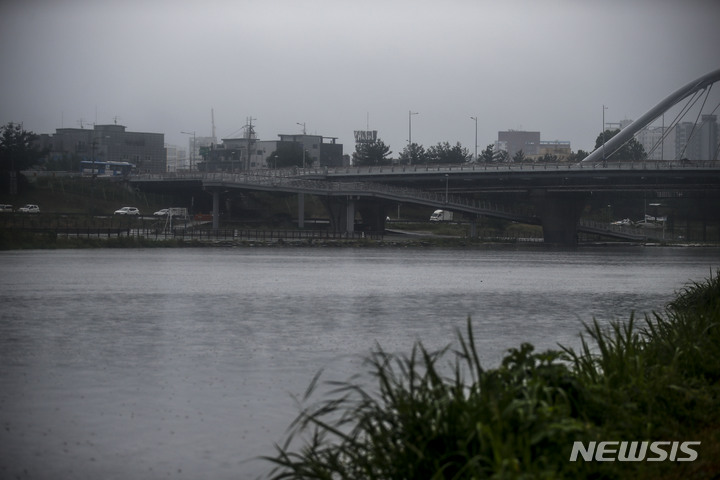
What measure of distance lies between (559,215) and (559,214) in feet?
0.58

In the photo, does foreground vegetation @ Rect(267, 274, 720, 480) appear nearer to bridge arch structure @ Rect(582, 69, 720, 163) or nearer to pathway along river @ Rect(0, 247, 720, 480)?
pathway along river @ Rect(0, 247, 720, 480)

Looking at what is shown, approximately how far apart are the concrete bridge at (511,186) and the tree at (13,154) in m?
24.5

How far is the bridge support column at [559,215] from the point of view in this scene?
124188mm

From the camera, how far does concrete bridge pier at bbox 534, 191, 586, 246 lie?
124062 millimetres

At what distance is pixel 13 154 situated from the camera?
459 feet

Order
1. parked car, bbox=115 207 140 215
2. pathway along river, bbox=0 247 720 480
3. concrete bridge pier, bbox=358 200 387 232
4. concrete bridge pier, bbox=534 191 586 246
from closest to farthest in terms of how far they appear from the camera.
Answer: pathway along river, bbox=0 247 720 480 → concrete bridge pier, bbox=534 191 586 246 → concrete bridge pier, bbox=358 200 387 232 → parked car, bbox=115 207 140 215

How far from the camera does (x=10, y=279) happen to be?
50.1 meters

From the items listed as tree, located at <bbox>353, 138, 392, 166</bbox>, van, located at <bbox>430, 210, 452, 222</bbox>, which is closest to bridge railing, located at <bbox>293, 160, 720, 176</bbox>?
van, located at <bbox>430, 210, 452, 222</bbox>

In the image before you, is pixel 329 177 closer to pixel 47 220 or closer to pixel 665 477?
pixel 47 220

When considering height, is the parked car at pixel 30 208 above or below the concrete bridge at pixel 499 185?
below

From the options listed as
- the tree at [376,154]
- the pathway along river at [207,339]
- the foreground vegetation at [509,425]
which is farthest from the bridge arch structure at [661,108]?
the foreground vegetation at [509,425]

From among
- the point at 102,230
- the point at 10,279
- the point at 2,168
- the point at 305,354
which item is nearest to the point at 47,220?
the point at 102,230

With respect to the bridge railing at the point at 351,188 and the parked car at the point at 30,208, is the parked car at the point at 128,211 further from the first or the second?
the bridge railing at the point at 351,188

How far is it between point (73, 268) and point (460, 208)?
69.3m
